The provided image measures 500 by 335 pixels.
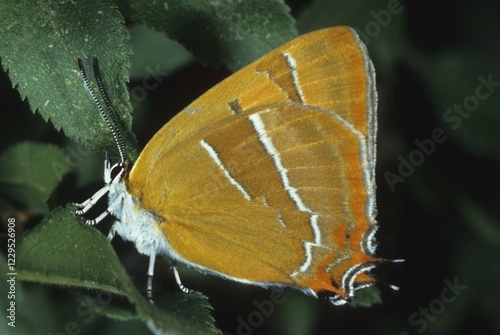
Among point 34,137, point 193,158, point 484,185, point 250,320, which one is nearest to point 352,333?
point 250,320

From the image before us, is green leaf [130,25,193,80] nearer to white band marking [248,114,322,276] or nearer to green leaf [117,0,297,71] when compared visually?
green leaf [117,0,297,71]

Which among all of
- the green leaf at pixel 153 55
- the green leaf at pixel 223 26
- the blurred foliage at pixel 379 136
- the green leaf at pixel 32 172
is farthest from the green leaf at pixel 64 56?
the green leaf at pixel 153 55

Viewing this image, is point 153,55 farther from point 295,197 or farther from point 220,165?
point 295,197

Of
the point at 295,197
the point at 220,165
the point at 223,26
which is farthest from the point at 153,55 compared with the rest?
the point at 295,197

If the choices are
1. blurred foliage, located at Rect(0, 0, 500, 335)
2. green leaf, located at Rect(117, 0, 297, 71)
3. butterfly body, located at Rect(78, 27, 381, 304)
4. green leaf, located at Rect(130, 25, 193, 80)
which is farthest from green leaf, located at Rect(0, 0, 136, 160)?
green leaf, located at Rect(130, 25, 193, 80)

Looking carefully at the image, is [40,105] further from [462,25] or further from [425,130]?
[462,25]
